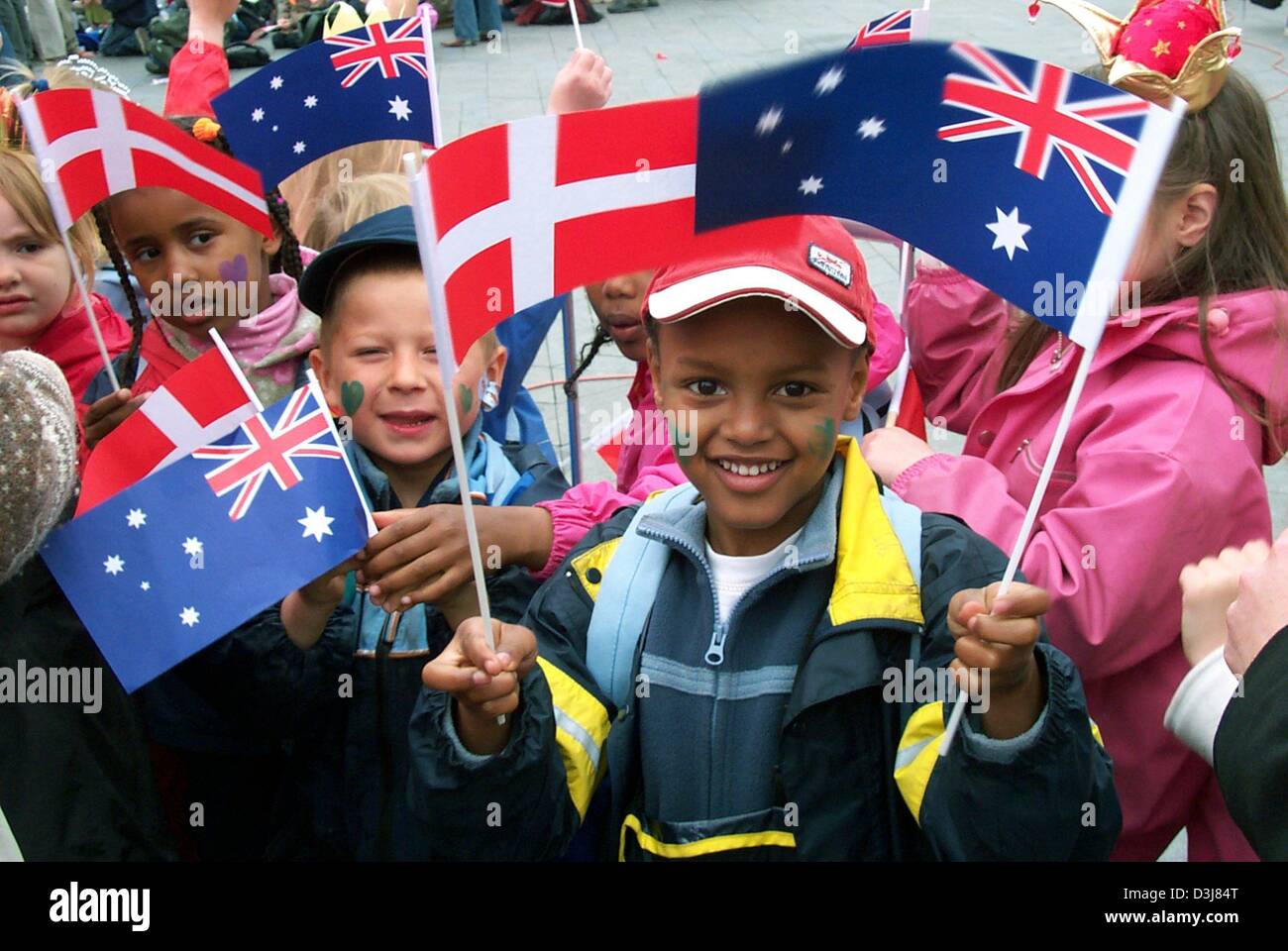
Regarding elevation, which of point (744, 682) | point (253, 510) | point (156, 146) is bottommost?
point (744, 682)

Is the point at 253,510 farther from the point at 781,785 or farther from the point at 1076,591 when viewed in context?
the point at 1076,591

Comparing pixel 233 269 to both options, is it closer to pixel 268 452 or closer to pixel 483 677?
pixel 268 452

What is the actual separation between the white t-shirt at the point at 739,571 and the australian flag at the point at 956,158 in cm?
47

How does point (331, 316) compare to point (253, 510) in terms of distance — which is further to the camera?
point (331, 316)

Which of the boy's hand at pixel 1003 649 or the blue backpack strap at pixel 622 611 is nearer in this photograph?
the boy's hand at pixel 1003 649

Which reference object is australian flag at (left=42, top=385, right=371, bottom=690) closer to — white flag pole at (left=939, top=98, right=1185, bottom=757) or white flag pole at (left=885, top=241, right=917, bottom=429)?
white flag pole at (left=939, top=98, right=1185, bottom=757)

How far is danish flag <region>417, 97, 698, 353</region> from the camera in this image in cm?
155

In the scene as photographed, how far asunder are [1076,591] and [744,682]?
613mm

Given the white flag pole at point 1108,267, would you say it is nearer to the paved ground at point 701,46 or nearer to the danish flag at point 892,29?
the danish flag at point 892,29

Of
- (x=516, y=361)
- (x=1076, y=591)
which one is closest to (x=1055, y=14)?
(x=516, y=361)

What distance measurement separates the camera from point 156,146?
247 cm

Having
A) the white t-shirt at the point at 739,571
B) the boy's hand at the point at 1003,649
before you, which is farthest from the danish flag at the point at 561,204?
the boy's hand at the point at 1003,649

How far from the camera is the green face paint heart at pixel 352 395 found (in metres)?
2.19

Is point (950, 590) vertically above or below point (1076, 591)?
above
